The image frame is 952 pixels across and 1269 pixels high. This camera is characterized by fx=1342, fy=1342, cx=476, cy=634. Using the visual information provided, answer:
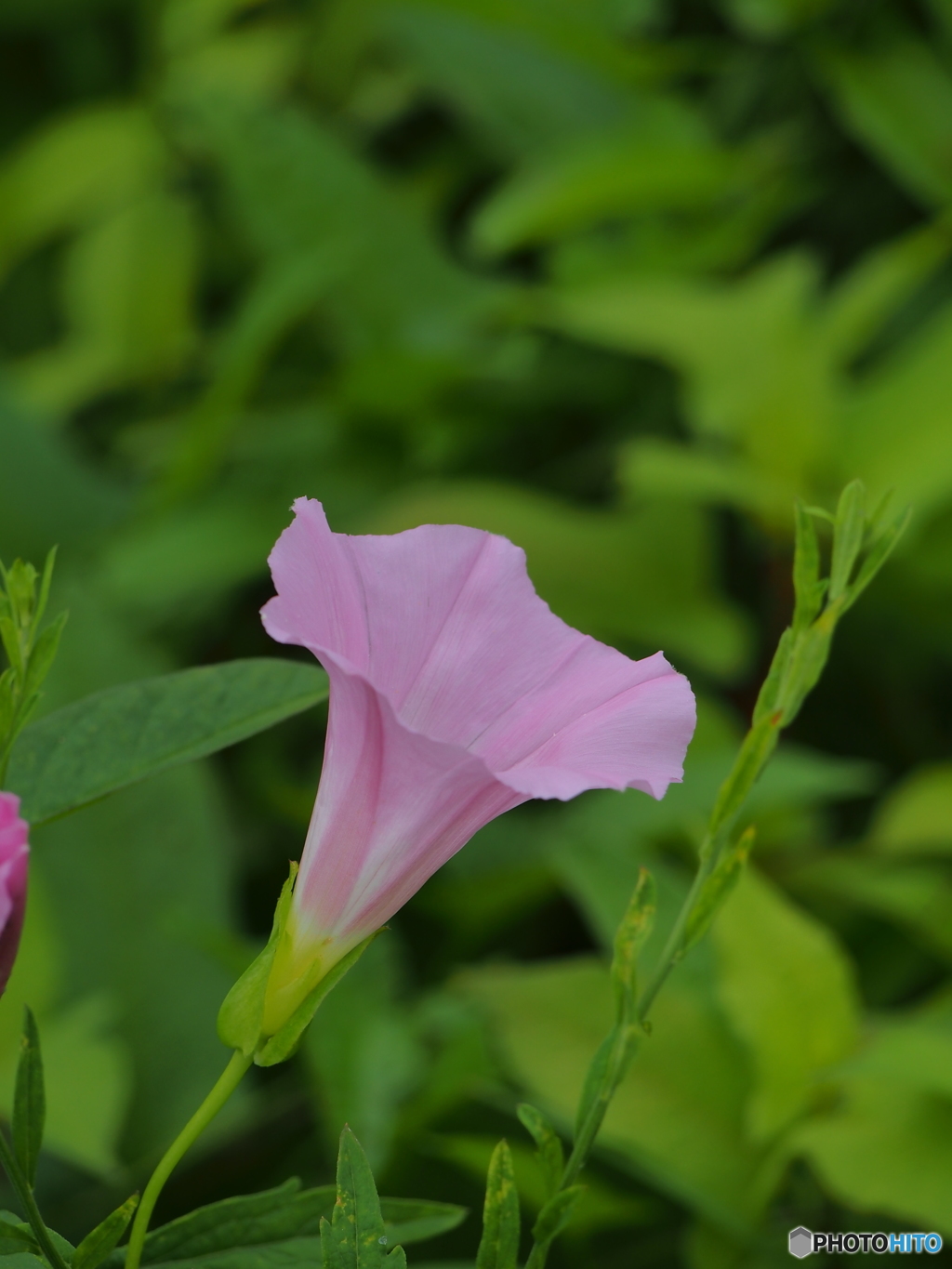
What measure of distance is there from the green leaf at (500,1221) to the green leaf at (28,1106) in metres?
0.10

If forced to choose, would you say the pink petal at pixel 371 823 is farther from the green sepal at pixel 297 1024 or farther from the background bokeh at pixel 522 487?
the background bokeh at pixel 522 487

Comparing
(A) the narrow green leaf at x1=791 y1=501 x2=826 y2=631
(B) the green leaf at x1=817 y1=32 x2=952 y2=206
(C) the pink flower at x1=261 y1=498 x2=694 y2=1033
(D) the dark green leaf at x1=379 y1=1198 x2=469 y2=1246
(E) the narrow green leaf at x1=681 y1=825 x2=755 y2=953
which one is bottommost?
(D) the dark green leaf at x1=379 y1=1198 x2=469 y2=1246

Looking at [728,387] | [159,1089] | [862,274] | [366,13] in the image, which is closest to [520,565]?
[159,1089]

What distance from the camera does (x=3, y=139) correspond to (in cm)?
163

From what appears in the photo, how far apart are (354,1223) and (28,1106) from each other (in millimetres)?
74

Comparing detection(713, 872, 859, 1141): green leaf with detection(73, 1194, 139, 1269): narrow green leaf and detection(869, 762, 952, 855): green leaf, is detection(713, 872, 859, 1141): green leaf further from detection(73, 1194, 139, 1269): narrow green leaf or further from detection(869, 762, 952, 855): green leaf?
detection(73, 1194, 139, 1269): narrow green leaf

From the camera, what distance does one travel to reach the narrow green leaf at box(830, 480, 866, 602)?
0.32 metres

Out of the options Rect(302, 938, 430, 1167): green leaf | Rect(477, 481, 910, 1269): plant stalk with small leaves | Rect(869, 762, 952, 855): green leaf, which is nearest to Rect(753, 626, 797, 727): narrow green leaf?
Rect(477, 481, 910, 1269): plant stalk with small leaves

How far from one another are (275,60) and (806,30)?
0.56 meters

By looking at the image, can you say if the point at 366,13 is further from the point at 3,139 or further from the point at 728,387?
the point at 728,387

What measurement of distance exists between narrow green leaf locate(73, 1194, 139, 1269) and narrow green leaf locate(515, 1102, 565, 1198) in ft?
0.28

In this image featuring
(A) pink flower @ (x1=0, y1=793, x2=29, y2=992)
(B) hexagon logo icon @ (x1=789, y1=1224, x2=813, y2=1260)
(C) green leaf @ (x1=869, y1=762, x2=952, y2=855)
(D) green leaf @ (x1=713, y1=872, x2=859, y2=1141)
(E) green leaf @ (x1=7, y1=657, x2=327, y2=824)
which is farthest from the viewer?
(C) green leaf @ (x1=869, y1=762, x2=952, y2=855)

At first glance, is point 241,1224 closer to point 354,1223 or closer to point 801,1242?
point 354,1223

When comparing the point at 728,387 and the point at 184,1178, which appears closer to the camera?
the point at 184,1178
